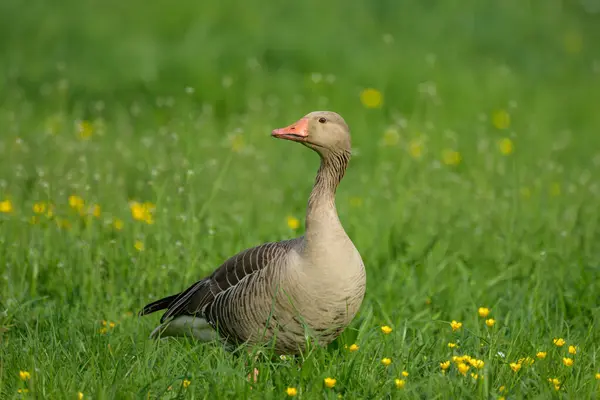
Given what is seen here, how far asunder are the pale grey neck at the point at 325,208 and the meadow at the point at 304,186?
1.73 feet

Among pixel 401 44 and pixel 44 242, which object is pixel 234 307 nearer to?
pixel 44 242

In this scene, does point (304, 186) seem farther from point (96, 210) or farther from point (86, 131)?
point (96, 210)

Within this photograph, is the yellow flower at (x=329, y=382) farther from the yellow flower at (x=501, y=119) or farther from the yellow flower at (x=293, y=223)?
the yellow flower at (x=501, y=119)

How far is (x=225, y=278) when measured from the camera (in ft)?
15.4

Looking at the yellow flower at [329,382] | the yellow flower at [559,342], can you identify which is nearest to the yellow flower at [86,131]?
the yellow flower at [329,382]

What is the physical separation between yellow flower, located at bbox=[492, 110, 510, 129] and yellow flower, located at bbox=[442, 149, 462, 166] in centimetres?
114

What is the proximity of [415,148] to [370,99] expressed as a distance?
1675 mm

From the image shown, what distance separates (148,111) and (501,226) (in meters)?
4.30

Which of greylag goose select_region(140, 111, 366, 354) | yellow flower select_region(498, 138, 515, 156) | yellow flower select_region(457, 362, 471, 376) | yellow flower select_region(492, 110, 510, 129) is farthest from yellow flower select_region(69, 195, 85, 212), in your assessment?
yellow flower select_region(492, 110, 510, 129)

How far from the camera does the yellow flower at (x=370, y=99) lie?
9445 mm

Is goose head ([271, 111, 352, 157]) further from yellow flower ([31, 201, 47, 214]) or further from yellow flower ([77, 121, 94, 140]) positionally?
yellow flower ([77, 121, 94, 140])

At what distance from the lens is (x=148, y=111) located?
934cm

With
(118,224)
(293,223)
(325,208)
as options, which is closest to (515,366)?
(325,208)

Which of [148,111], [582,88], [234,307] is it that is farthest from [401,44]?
[234,307]
